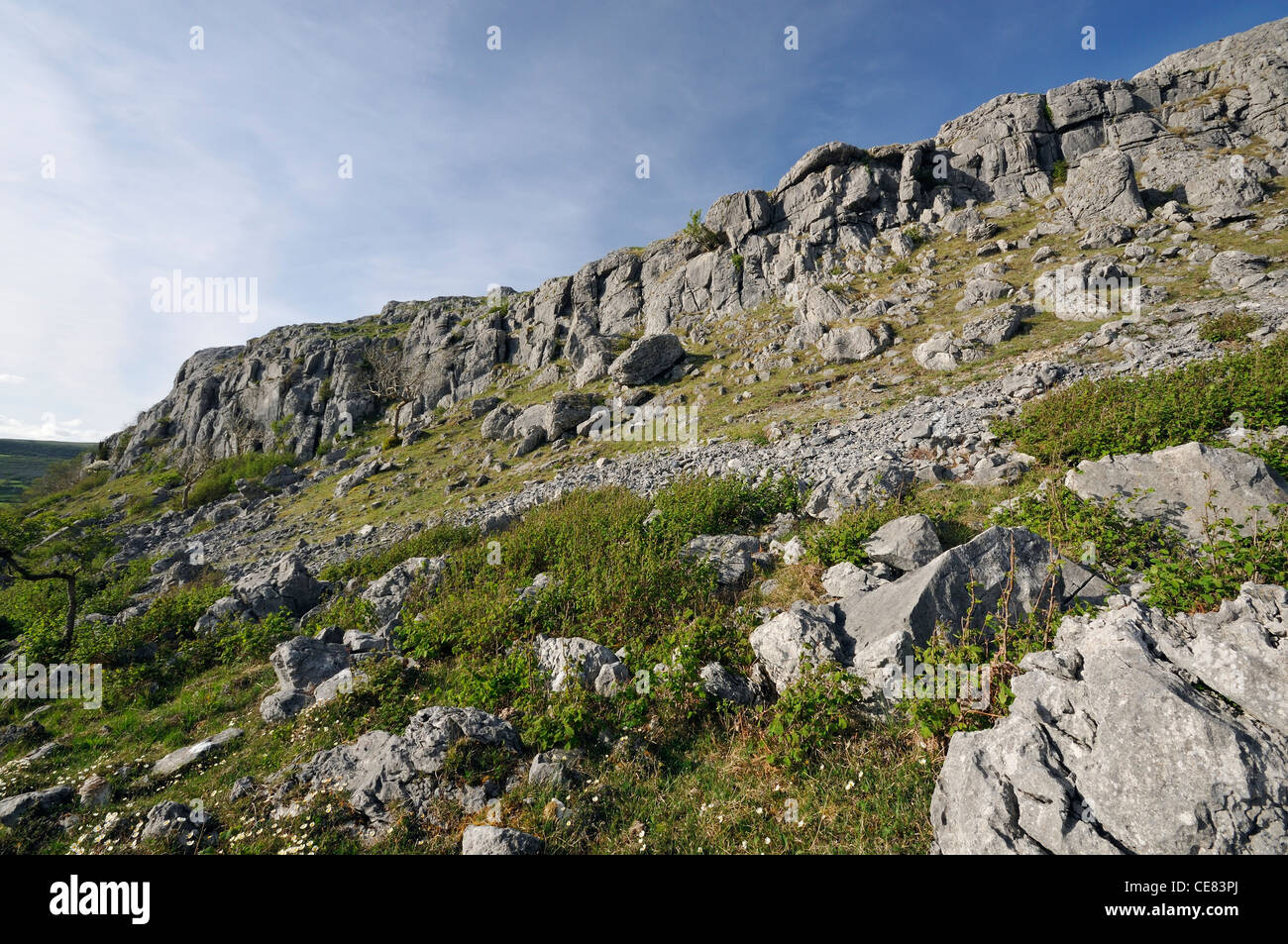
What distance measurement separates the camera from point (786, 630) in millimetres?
6375

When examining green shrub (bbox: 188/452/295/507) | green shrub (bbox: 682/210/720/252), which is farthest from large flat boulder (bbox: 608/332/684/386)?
green shrub (bbox: 188/452/295/507)

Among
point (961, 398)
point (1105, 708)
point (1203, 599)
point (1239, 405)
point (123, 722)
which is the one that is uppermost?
point (961, 398)

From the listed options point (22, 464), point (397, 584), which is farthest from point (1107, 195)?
point (22, 464)

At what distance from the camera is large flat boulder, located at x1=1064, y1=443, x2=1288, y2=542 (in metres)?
6.67

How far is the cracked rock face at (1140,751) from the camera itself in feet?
10.2

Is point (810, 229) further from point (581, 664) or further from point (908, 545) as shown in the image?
point (581, 664)

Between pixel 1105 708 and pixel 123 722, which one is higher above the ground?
pixel 1105 708

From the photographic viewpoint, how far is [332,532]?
938 inches

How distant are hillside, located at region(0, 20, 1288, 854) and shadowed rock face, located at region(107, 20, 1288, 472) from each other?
14.7m

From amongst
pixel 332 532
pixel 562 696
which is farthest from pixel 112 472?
pixel 562 696

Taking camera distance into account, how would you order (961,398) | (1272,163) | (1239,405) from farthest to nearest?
(1272,163), (961,398), (1239,405)

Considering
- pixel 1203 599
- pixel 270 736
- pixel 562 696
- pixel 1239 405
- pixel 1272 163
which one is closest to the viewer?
pixel 1203 599
